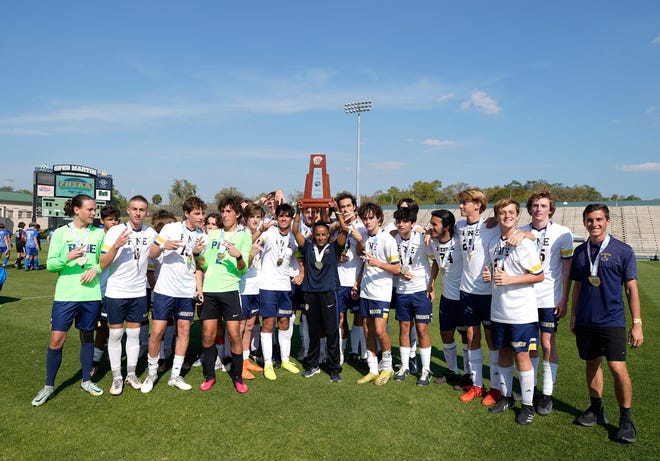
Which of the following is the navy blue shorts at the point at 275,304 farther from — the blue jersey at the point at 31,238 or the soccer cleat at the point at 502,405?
the blue jersey at the point at 31,238

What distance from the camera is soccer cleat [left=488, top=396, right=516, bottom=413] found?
13.3 feet

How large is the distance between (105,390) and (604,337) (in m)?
4.95

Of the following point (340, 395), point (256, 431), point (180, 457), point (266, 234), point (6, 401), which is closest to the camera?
point (180, 457)

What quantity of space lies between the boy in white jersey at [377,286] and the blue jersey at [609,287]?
6.06 feet

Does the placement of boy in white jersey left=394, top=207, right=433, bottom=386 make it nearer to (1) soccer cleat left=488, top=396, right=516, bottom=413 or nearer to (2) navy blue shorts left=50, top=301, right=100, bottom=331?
(1) soccer cleat left=488, top=396, right=516, bottom=413

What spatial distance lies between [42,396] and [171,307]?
1.42 m

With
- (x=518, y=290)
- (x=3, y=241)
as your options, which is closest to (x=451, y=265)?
(x=518, y=290)

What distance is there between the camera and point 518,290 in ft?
12.7

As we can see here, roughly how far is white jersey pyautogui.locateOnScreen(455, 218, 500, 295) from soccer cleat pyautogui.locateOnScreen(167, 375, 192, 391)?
10.4 feet

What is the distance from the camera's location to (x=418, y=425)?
3766mm

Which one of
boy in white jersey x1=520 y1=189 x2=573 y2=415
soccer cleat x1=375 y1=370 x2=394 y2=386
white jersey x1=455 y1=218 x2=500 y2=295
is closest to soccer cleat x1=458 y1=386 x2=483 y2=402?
boy in white jersey x1=520 y1=189 x2=573 y2=415

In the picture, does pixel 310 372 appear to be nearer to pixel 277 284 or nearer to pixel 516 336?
pixel 277 284

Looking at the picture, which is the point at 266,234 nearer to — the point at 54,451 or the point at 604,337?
the point at 54,451

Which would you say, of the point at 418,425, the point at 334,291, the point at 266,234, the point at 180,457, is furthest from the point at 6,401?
the point at 418,425
